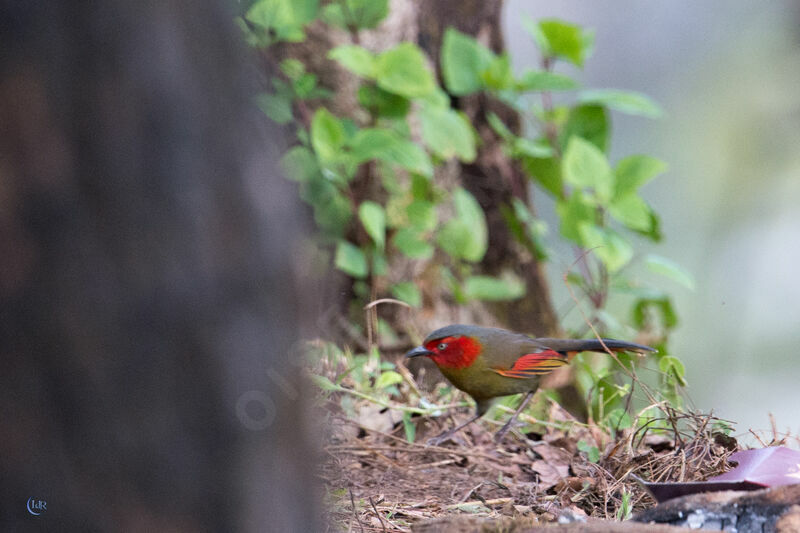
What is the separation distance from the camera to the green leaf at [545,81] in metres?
4.58

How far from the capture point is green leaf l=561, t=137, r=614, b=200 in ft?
13.8

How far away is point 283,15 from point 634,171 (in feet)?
6.53

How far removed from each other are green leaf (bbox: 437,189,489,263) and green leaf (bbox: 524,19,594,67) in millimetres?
1125

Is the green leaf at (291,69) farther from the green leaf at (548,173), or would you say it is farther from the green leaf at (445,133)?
the green leaf at (548,173)

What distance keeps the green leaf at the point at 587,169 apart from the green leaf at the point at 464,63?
0.79 m

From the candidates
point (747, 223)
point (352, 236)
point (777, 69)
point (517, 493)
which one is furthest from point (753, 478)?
point (777, 69)

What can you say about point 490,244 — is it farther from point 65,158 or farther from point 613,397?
point 65,158

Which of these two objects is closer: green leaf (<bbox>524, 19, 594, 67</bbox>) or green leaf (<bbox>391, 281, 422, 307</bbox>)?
green leaf (<bbox>391, 281, 422, 307</bbox>)

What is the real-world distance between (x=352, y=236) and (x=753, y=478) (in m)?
2.92

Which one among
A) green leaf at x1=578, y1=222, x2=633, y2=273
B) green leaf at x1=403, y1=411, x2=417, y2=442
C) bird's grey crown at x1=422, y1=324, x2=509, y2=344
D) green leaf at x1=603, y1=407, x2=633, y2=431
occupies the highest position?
green leaf at x1=578, y1=222, x2=633, y2=273

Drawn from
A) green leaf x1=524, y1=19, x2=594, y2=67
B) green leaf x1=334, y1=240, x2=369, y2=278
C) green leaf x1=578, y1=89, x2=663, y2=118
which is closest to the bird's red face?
green leaf x1=334, y1=240, x2=369, y2=278

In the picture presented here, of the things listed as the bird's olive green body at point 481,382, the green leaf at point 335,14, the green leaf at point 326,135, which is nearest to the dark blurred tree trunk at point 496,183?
the green leaf at point 335,14

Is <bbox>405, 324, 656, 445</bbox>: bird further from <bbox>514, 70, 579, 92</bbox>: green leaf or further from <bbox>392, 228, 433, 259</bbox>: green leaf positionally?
<bbox>514, 70, 579, 92</bbox>: green leaf

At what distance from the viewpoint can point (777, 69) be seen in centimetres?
774
